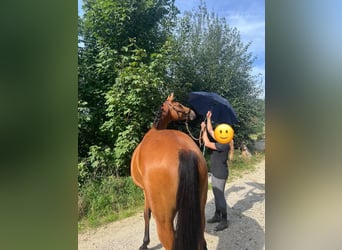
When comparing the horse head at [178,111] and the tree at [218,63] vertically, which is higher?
the tree at [218,63]

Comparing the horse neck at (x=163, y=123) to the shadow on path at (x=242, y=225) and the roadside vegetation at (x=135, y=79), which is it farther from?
the shadow on path at (x=242, y=225)

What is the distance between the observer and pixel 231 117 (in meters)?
1.66

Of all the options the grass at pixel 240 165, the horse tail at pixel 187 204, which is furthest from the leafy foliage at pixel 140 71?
the horse tail at pixel 187 204

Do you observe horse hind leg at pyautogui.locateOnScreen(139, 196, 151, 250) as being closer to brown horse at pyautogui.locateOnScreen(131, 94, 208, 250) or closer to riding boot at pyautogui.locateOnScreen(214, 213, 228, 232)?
brown horse at pyautogui.locateOnScreen(131, 94, 208, 250)

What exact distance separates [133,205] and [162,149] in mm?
470

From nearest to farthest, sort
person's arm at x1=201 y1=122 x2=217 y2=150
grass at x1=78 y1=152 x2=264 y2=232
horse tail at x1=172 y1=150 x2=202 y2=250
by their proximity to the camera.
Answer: horse tail at x1=172 y1=150 x2=202 y2=250 < grass at x1=78 y1=152 x2=264 y2=232 < person's arm at x1=201 y1=122 x2=217 y2=150

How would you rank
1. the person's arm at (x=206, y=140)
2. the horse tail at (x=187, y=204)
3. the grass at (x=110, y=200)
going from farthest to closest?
the person's arm at (x=206, y=140), the grass at (x=110, y=200), the horse tail at (x=187, y=204)

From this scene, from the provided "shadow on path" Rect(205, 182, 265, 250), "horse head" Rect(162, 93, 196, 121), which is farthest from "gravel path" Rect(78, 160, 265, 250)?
"horse head" Rect(162, 93, 196, 121)

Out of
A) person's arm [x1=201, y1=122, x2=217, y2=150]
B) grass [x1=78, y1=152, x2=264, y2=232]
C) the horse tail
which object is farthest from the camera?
person's arm [x1=201, y1=122, x2=217, y2=150]

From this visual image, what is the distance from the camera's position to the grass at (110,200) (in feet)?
5.00

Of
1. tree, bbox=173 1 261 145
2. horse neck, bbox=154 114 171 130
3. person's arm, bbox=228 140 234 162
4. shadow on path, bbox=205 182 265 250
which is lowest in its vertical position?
shadow on path, bbox=205 182 265 250

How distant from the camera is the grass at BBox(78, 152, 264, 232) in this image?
1524 mm

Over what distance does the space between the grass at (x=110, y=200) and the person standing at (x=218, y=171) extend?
81 mm
